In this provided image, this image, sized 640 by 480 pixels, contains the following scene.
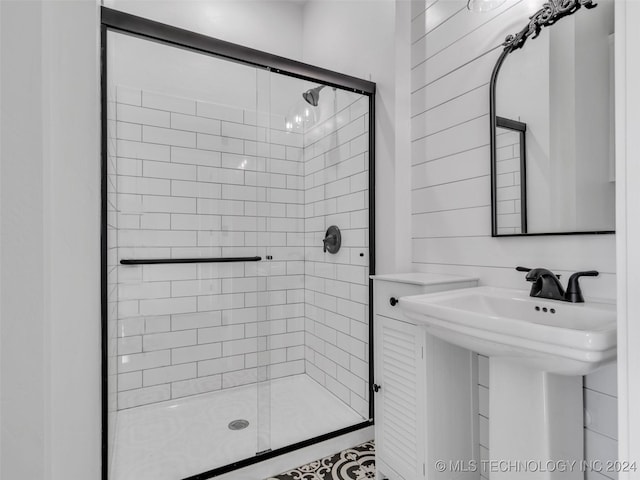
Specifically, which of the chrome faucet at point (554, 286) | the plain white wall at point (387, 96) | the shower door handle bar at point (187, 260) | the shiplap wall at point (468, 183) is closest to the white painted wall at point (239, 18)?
the plain white wall at point (387, 96)

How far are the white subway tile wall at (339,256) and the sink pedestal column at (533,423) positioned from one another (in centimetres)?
97

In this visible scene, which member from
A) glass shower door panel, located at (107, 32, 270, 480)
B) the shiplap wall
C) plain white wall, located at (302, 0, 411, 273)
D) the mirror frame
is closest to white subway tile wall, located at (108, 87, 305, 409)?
glass shower door panel, located at (107, 32, 270, 480)

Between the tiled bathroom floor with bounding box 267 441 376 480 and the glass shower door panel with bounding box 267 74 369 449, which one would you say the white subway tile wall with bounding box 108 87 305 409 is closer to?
the glass shower door panel with bounding box 267 74 369 449

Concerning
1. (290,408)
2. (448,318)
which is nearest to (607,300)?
(448,318)

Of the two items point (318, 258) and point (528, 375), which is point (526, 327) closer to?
point (528, 375)

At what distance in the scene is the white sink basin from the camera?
768 millimetres

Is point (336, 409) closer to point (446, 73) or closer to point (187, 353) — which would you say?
point (187, 353)

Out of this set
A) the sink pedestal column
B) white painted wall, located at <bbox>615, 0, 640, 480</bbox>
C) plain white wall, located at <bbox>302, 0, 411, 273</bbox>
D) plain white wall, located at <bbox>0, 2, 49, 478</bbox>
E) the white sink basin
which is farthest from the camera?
plain white wall, located at <bbox>302, 0, 411, 273</bbox>

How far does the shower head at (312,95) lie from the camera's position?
2.14m

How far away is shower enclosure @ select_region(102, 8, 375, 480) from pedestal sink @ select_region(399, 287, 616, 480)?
3.10ft

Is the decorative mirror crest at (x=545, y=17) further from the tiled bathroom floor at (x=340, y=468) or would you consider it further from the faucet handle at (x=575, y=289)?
the tiled bathroom floor at (x=340, y=468)

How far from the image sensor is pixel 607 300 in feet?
3.51

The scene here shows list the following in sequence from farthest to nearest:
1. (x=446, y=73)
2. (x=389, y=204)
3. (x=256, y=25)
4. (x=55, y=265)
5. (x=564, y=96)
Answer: (x=256, y=25) → (x=389, y=204) → (x=446, y=73) → (x=564, y=96) → (x=55, y=265)

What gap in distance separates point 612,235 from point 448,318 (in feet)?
1.89
